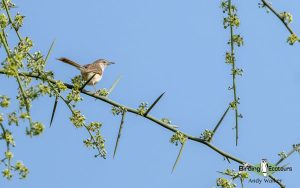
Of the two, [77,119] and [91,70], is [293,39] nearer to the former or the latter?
[77,119]

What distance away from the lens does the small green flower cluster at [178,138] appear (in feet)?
11.8

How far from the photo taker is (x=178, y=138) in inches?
143

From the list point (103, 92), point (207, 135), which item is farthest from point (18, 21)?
point (207, 135)

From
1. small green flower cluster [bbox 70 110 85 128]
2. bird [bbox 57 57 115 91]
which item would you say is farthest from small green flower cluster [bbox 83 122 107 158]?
bird [bbox 57 57 115 91]

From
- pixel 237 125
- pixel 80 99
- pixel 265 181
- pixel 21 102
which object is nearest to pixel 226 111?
pixel 237 125

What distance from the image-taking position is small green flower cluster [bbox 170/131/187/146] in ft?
11.8

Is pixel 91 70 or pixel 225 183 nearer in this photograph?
pixel 225 183

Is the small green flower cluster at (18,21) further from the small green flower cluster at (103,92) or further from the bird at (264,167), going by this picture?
the bird at (264,167)

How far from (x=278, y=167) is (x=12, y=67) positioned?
5.73 ft

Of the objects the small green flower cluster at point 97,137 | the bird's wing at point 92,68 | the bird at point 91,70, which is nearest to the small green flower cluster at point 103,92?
the small green flower cluster at point 97,137

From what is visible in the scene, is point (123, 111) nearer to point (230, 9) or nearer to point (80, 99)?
point (80, 99)

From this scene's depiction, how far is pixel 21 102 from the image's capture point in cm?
278

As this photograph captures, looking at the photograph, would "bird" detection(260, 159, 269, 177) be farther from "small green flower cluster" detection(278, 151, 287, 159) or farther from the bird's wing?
the bird's wing

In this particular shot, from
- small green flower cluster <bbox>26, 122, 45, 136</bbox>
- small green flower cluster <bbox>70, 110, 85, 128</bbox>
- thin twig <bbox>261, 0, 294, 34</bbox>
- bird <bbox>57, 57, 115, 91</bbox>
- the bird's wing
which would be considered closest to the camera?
small green flower cluster <bbox>26, 122, 45, 136</bbox>
